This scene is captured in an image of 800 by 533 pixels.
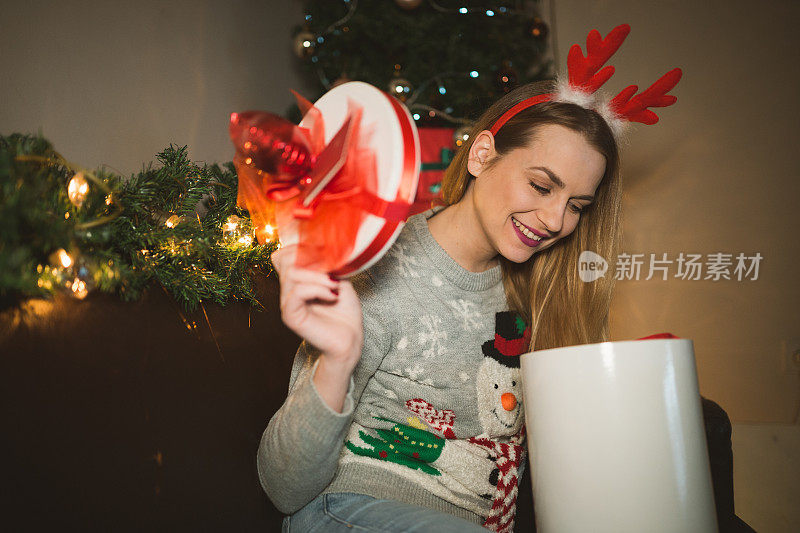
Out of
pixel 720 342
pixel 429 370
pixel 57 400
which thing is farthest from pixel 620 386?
pixel 720 342

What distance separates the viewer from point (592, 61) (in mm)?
962

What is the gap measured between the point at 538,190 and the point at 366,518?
622 mm

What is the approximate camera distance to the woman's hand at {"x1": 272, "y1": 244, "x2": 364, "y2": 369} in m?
0.61

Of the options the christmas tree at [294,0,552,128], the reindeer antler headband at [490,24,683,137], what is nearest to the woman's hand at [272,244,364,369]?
the reindeer antler headband at [490,24,683,137]

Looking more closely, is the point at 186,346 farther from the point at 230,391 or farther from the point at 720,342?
the point at 720,342

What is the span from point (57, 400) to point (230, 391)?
0.26 m

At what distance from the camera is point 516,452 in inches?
37.6

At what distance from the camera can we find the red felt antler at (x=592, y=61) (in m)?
0.93

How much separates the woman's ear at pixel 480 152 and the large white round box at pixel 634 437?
1.71 feet

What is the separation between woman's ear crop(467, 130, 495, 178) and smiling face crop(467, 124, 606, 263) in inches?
1.3

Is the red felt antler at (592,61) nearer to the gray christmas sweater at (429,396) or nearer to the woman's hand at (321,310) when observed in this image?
the gray christmas sweater at (429,396)

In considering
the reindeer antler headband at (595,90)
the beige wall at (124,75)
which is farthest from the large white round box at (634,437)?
the beige wall at (124,75)

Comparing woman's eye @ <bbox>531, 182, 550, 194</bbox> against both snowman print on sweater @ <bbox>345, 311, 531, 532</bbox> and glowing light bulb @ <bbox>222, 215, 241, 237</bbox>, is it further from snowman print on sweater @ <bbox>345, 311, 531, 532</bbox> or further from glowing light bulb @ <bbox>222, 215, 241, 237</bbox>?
glowing light bulb @ <bbox>222, 215, 241, 237</bbox>

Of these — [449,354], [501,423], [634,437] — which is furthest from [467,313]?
[634,437]
